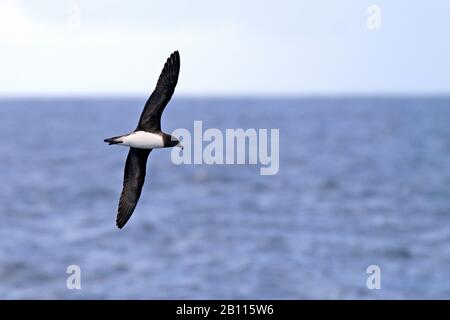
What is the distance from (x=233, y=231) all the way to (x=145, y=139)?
52.1m

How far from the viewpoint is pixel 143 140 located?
8.85 m

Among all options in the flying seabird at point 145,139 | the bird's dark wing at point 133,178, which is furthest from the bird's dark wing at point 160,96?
the bird's dark wing at point 133,178

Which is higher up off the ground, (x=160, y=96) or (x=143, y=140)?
(x=160, y=96)

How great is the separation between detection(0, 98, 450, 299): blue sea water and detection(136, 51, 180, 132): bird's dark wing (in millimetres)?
34712

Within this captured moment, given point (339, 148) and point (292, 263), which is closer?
point (292, 263)

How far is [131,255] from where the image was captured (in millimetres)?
54156

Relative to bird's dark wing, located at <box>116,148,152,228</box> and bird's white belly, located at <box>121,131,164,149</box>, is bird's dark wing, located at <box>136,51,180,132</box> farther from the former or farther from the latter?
bird's dark wing, located at <box>116,148,152,228</box>

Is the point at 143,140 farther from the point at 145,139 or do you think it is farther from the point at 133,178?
the point at 133,178

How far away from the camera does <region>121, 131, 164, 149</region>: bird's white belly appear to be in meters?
8.60

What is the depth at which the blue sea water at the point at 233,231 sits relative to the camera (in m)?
46.8

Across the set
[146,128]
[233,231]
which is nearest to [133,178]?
[146,128]
